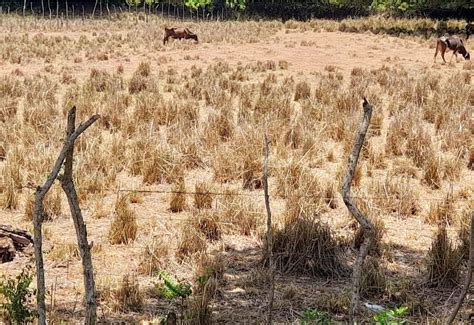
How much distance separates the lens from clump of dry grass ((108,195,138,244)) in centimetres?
552

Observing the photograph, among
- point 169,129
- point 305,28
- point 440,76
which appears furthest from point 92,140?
point 305,28

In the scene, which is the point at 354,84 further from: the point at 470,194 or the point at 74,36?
the point at 74,36

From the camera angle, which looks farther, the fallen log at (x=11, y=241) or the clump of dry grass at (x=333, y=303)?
the fallen log at (x=11, y=241)

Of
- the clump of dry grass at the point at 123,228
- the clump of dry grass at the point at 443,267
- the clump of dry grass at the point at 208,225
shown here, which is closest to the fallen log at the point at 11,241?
the clump of dry grass at the point at 123,228

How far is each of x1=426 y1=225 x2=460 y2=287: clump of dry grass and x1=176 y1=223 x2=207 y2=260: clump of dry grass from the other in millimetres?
1919

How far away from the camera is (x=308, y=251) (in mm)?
5199

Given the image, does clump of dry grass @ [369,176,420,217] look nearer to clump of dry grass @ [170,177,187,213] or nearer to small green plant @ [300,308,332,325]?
clump of dry grass @ [170,177,187,213]

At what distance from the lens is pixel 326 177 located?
24.8ft

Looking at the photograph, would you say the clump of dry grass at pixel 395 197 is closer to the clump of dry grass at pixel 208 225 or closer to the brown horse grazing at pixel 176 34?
the clump of dry grass at pixel 208 225

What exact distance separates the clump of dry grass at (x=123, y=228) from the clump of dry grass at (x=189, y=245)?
0.53 meters

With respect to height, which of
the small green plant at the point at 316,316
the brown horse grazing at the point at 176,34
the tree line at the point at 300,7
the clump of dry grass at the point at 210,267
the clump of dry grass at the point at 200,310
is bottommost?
the clump of dry grass at the point at 210,267

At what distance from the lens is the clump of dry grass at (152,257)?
4926 mm

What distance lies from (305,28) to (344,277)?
2867cm

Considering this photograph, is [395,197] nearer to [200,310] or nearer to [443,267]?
[443,267]
